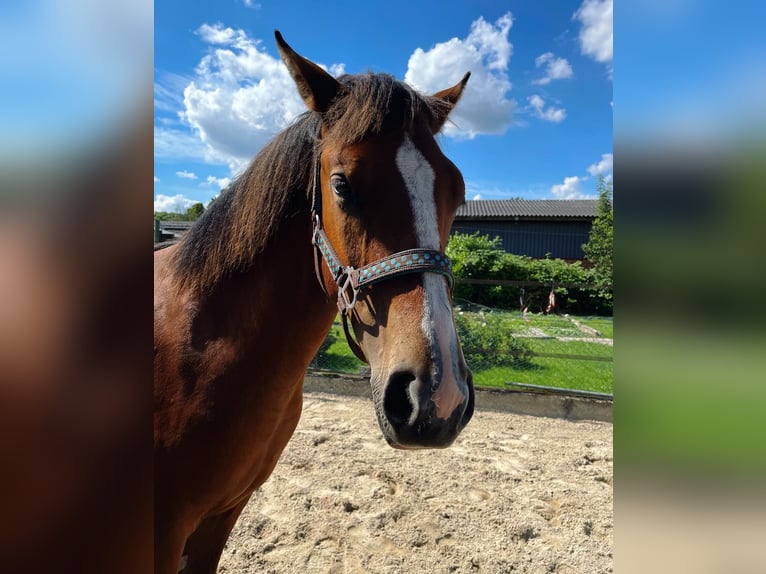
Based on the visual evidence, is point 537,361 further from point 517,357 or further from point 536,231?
point 536,231

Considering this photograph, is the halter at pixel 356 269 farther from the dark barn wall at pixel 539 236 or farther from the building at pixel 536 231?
the dark barn wall at pixel 539 236

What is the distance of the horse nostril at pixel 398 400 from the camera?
1227 millimetres

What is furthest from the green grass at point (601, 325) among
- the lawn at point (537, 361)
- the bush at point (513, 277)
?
the lawn at point (537, 361)

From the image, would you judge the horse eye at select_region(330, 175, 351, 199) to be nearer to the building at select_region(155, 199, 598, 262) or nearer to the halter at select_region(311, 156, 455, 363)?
the halter at select_region(311, 156, 455, 363)

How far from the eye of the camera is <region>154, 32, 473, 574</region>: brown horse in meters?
1.26

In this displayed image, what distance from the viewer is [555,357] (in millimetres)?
7449

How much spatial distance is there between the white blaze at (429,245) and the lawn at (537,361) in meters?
5.77

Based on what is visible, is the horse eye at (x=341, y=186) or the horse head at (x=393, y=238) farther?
the horse eye at (x=341, y=186)

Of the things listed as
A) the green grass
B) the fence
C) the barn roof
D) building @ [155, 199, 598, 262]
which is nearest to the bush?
the green grass

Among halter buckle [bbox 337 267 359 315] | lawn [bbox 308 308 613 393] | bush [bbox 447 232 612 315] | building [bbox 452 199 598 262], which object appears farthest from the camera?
building [bbox 452 199 598 262]

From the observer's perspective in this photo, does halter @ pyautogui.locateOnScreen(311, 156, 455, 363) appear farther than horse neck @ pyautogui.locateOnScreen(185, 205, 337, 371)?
No
